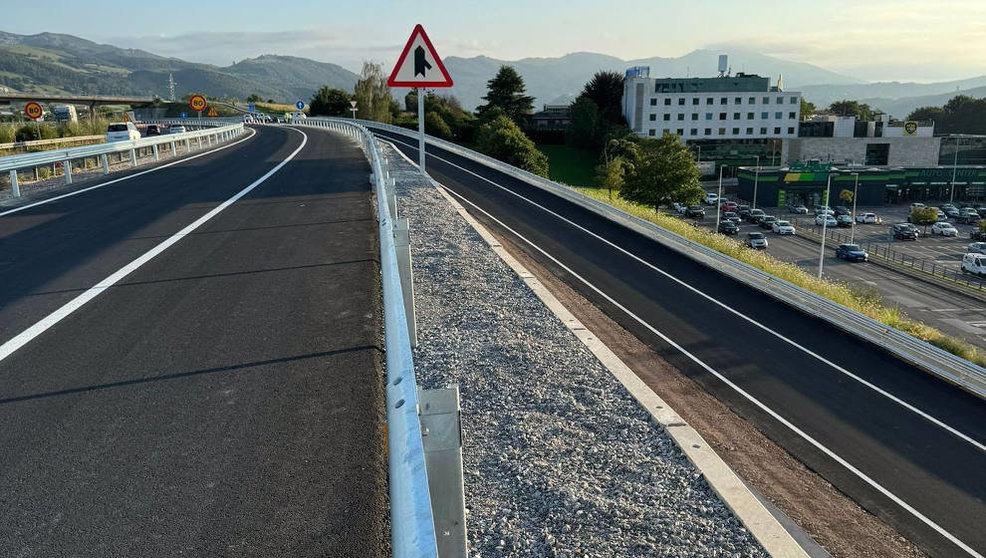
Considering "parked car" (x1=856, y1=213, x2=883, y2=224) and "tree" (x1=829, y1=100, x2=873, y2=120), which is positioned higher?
"tree" (x1=829, y1=100, x2=873, y2=120)

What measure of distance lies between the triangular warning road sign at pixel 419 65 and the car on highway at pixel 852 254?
4338cm

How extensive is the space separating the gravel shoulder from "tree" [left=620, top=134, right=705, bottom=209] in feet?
131

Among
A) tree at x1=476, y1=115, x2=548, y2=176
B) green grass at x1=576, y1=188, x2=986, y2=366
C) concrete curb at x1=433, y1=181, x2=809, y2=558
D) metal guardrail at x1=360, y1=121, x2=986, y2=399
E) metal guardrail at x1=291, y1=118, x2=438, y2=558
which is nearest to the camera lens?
metal guardrail at x1=291, y1=118, x2=438, y2=558

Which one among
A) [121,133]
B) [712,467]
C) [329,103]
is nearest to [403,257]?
[712,467]

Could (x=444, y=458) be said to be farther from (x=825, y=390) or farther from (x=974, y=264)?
(x=974, y=264)

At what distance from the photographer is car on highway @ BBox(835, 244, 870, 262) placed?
47.2 metres

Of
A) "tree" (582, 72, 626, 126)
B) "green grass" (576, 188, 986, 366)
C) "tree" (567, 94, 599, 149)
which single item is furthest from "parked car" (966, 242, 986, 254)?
"tree" (582, 72, 626, 126)

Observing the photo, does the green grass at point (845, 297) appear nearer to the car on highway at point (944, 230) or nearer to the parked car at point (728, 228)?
the parked car at point (728, 228)

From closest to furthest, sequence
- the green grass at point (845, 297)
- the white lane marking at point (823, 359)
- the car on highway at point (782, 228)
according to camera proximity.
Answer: the white lane marking at point (823, 359) < the green grass at point (845, 297) < the car on highway at point (782, 228)

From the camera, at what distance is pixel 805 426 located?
9000mm

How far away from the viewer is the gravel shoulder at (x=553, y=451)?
16.8 feet

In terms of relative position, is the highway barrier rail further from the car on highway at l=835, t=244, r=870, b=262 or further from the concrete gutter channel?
the car on highway at l=835, t=244, r=870, b=262

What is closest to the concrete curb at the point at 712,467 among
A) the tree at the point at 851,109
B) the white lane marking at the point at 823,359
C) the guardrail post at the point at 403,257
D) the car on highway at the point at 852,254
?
the guardrail post at the point at 403,257

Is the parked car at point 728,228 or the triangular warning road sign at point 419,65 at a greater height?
the triangular warning road sign at point 419,65
